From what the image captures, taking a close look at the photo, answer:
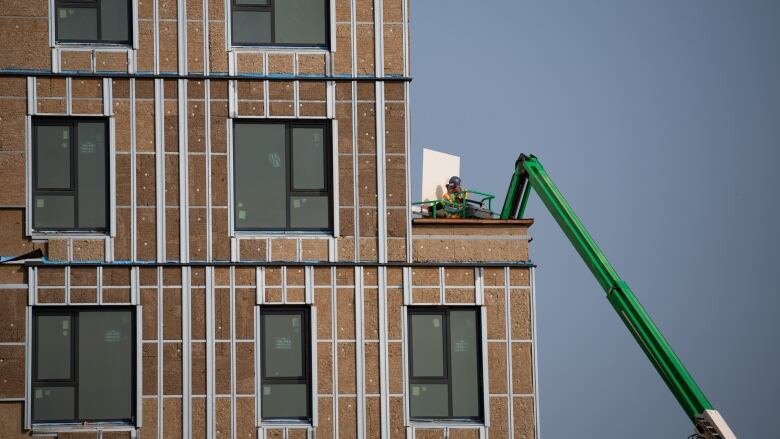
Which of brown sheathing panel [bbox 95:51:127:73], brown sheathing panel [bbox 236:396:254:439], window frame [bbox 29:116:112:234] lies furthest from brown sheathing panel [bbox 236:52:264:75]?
brown sheathing panel [bbox 236:396:254:439]

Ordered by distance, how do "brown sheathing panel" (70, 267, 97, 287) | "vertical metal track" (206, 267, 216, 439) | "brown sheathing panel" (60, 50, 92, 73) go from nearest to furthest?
"vertical metal track" (206, 267, 216, 439) < "brown sheathing panel" (70, 267, 97, 287) < "brown sheathing panel" (60, 50, 92, 73)

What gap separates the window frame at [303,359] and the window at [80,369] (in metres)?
2.80

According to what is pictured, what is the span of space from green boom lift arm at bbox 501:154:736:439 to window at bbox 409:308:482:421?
5.78 meters

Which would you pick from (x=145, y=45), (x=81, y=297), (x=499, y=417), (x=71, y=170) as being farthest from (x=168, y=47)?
(x=499, y=417)

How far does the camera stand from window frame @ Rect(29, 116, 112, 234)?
110ft

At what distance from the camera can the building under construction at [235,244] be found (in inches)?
1304

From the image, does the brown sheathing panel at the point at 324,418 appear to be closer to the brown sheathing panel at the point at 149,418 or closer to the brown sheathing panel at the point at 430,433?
the brown sheathing panel at the point at 430,433

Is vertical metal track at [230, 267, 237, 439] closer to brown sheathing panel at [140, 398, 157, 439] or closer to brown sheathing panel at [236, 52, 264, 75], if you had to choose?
brown sheathing panel at [140, 398, 157, 439]

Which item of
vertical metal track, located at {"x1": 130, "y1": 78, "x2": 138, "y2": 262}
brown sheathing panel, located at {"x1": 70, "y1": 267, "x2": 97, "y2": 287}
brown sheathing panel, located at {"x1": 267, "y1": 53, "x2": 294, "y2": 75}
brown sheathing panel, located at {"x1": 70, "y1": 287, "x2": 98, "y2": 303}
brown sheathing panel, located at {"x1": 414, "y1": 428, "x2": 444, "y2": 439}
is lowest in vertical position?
brown sheathing panel, located at {"x1": 414, "y1": 428, "x2": 444, "y2": 439}

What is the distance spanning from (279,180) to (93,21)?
18.0ft

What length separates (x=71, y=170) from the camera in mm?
33625

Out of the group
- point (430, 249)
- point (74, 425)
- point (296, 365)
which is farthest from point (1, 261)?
point (430, 249)

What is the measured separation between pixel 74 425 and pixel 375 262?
7.40 m

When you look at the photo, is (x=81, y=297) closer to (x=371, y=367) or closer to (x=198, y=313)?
(x=198, y=313)
